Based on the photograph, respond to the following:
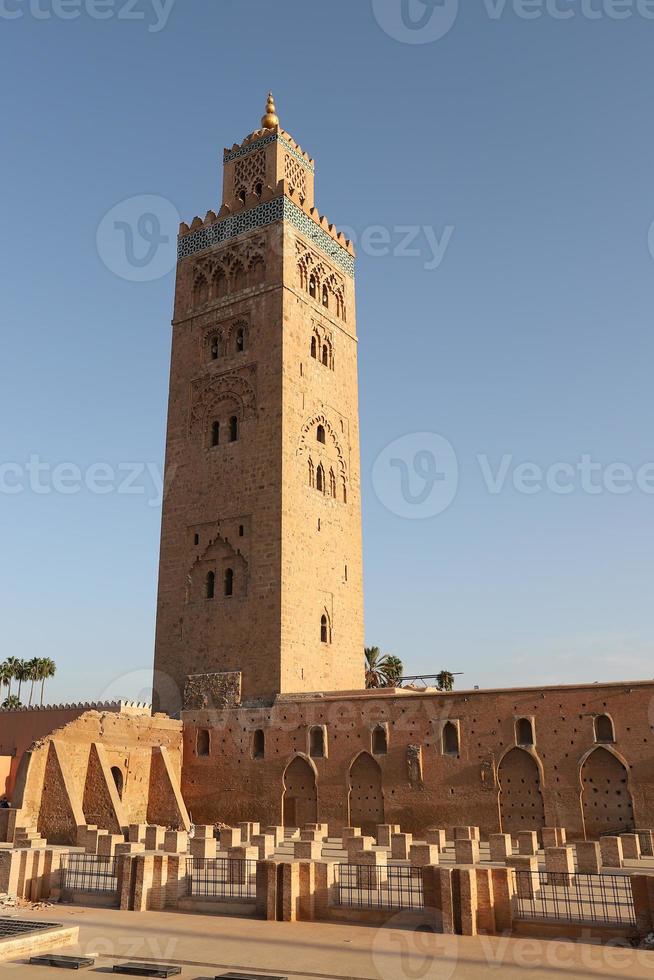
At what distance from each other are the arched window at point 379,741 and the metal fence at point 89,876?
876 centimetres

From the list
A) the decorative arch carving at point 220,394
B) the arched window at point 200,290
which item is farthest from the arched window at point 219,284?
the decorative arch carving at point 220,394

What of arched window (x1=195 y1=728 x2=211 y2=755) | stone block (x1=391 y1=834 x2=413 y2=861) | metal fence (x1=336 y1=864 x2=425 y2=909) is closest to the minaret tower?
arched window (x1=195 y1=728 x2=211 y2=755)

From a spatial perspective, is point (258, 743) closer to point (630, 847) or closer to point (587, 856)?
point (630, 847)

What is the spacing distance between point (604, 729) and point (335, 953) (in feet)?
39.6

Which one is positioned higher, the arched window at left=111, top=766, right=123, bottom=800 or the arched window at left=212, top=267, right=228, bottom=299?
the arched window at left=212, top=267, right=228, bottom=299

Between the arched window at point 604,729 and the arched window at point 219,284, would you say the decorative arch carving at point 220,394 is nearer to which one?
the arched window at point 219,284

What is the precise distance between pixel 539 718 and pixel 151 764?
1090 centimetres

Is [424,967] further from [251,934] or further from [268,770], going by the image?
[268,770]

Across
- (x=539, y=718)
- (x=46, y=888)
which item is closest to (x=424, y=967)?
(x=46, y=888)

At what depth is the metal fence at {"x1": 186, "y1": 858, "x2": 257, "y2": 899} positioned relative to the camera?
1294cm

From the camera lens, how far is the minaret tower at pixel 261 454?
84.4 feet

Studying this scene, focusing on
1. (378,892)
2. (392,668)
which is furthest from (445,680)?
(378,892)

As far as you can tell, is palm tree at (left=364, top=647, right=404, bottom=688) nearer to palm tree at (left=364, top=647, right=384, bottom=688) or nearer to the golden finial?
palm tree at (left=364, top=647, right=384, bottom=688)

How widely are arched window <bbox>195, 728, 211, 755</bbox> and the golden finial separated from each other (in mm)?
22120
